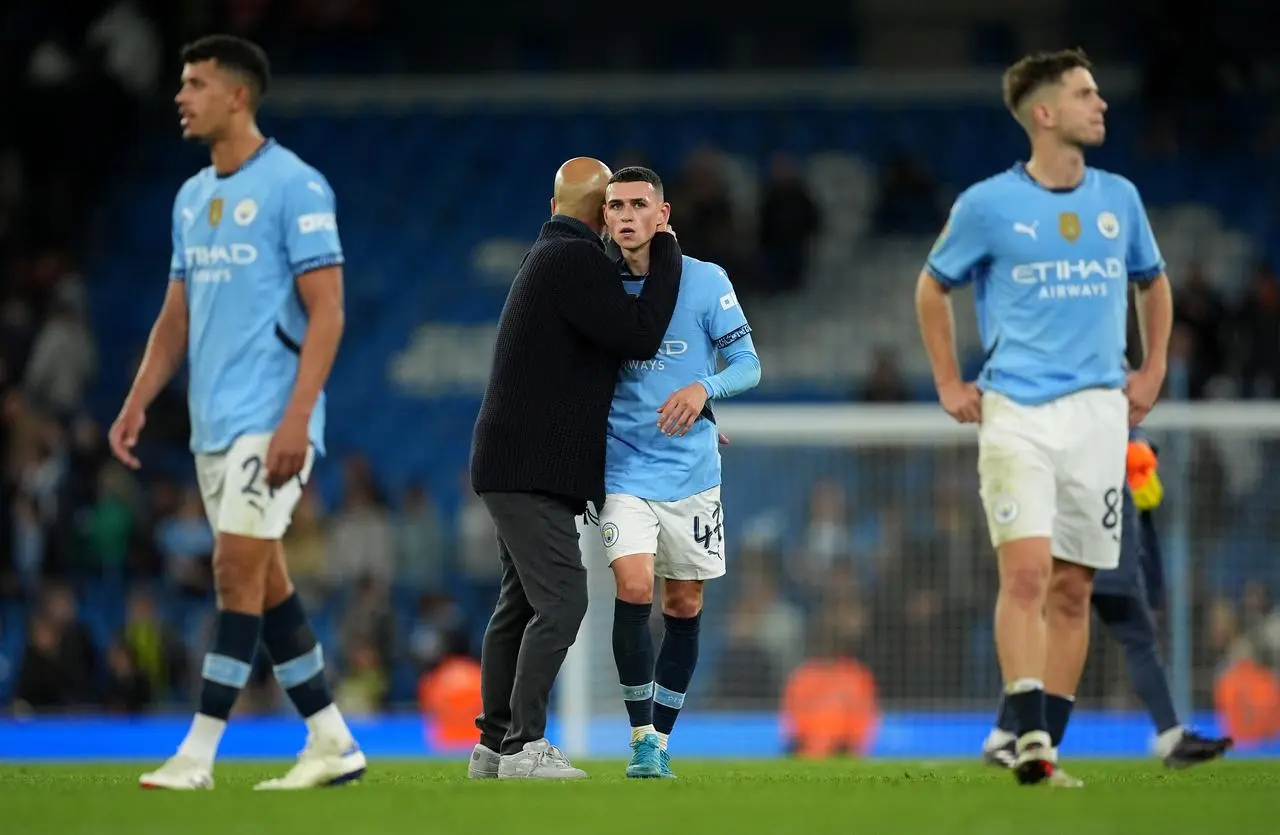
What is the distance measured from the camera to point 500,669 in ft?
24.2

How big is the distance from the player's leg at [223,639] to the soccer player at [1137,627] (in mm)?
3488

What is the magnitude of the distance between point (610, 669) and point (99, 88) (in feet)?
28.6

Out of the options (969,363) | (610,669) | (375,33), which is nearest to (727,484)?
(610,669)

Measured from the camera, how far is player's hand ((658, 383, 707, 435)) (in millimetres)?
6953

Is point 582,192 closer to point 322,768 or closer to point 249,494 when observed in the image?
point 249,494

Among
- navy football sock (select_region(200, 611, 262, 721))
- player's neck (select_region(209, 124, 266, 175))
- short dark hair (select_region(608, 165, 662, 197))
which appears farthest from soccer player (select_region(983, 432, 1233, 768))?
player's neck (select_region(209, 124, 266, 175))

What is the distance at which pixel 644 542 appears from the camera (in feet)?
23.1

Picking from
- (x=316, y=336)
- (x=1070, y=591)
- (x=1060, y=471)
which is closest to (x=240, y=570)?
(x=316, y=336)

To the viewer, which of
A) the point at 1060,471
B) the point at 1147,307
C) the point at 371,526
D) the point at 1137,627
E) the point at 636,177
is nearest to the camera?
the point at 1060,471

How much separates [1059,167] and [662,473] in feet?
5.63

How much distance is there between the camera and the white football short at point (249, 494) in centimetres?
633

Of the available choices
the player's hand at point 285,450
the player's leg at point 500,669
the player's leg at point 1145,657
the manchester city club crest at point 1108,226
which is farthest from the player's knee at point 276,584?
the player's leg at point 1145,657

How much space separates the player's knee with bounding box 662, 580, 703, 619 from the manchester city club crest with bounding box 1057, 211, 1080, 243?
5.75 feet

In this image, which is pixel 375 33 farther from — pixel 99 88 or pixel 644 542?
pixel 644 542
